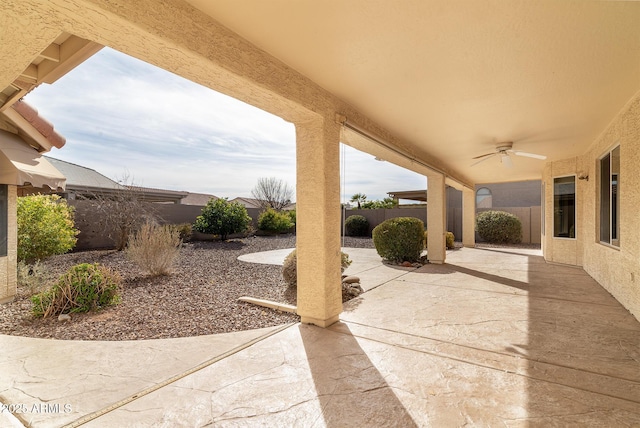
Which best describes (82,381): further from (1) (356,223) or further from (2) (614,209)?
(1) (356,223)

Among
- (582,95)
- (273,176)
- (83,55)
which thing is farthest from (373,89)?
(273,176)

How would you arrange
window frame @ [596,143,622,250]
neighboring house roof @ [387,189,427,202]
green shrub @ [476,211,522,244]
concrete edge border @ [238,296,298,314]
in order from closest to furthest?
concrete edge border @ [238,296,298,314] < window frame @ [596,143,622,250] < green shrub @ [476,211,522,244] < neighboring house roof @ [387,189,427,202]

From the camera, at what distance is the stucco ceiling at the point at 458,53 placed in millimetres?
2301

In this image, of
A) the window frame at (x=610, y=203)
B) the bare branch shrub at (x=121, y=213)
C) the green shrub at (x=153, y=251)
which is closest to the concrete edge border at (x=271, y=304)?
the green shrub at (x=153, y=251)

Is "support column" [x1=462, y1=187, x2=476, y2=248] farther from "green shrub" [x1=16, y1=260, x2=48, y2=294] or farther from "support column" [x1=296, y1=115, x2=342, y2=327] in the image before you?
"green shrub" [x1=16, y1=260, x2=48, y2=294]

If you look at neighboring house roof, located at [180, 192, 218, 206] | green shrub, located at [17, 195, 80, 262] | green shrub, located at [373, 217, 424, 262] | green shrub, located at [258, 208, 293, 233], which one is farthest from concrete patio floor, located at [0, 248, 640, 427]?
neighboring house roof, located at [180, 192, 218, 206]

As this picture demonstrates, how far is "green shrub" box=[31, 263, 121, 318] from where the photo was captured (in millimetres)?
4348

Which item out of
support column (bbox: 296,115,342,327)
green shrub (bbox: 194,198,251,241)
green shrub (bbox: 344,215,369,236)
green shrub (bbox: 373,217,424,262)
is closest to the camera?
support column (bbox: 296,115,342,327)

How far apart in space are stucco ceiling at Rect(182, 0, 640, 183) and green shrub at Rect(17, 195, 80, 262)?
662cm

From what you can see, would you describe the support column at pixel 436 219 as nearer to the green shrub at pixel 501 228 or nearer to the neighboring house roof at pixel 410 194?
the green shrub at pixel 501 228

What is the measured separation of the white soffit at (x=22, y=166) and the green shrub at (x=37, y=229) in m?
1.61

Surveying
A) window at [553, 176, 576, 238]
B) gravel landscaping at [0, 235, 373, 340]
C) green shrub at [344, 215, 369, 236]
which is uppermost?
window at [553, 176, 576, 238]

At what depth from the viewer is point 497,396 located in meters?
2.41

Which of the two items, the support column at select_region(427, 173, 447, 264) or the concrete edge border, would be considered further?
the support column at select_region(427, 173, 447, 264)
